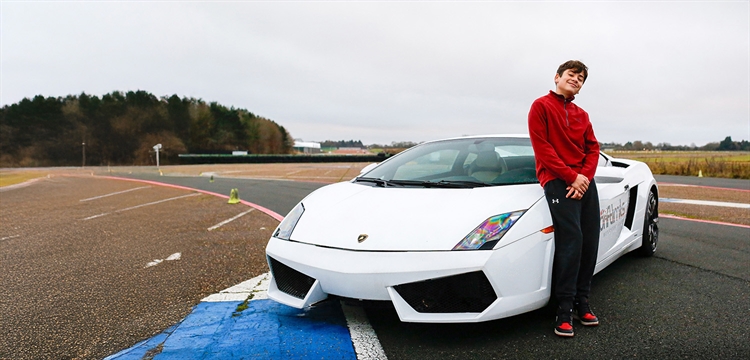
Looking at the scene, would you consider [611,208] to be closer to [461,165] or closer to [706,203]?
[461,165]

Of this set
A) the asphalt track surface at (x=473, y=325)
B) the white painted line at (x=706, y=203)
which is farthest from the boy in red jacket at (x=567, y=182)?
the white painted line at (x=706, y=203)

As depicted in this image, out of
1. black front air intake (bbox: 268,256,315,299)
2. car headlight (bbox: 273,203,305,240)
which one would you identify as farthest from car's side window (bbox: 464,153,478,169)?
black front air intake (bbox: 268,256,315,299)

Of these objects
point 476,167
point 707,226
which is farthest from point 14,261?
point 707,226

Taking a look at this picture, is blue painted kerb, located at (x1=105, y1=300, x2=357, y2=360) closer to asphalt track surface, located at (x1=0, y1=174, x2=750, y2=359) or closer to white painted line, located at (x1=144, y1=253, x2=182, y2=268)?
asphalt track surface, located at (x1=0, y1=174, x2=750, y2=359)

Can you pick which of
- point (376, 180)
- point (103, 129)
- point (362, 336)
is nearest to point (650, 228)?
point (376, 180)

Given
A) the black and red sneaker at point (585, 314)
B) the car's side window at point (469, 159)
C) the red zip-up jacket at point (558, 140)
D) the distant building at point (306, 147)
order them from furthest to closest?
the distant building at point (306, 147)
the car's side window at point (469, 159)
the black and red sneaker at point (585, 314)
the red zip-up jacket at point (558, 140)

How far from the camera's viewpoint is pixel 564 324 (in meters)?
2.73

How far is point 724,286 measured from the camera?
146 inches

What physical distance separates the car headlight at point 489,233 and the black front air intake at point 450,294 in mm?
166

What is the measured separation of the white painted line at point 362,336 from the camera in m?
2.48

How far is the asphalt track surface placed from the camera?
2.58m

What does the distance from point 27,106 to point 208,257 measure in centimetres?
8610

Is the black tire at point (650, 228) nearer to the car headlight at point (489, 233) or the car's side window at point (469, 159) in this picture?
the car's side window at point (469, 159)

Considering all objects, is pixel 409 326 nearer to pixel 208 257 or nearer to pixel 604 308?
pixel 604 308
